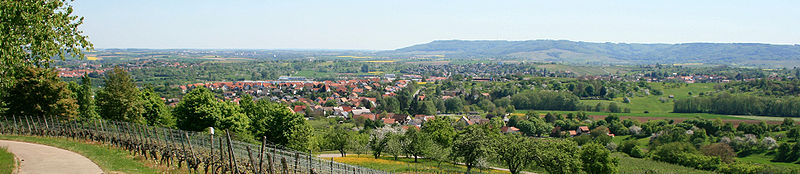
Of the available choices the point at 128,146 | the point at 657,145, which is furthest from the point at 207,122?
the point at 657,145

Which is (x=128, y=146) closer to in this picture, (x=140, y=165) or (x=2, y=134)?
(x=140, y=165)

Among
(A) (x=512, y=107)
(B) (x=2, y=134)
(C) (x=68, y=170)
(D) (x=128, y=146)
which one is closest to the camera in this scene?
(C) (x=68, y=170)

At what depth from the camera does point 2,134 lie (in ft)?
70.3

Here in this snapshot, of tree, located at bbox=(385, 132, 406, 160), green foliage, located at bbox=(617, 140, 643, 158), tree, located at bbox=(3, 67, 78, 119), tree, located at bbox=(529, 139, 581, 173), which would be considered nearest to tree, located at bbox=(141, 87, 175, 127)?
tree, located at bbox=(3, 67, 78, 119)

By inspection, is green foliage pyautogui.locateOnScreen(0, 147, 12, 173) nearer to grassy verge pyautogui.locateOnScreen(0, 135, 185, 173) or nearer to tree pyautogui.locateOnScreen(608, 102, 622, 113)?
grassy verge pyautogui.locateOnScreen(0, 135, 185, 173)

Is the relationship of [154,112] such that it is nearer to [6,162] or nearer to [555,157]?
[6,162]

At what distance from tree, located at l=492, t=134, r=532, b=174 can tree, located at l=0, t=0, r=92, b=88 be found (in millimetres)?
22387

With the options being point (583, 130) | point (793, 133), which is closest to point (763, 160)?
point (793, 133)

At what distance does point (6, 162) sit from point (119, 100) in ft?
60.6

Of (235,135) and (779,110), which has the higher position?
(235,135)

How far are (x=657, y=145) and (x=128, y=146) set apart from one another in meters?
63.8

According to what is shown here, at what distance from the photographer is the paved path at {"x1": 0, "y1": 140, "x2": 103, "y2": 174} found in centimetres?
1374

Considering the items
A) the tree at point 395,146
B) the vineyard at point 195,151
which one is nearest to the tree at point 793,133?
the tree at point 395,146

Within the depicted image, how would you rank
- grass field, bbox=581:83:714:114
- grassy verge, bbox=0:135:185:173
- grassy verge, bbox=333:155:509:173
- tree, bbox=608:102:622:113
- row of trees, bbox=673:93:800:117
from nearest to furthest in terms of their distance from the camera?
grassy verge, bbox=0:135:185:173
grassy verge, bbox=333:155:509:173
row of trees, bbox=673:93:800:117
tree, bbox=608:102:622:113
grass field, bbox=581:83:714:114
